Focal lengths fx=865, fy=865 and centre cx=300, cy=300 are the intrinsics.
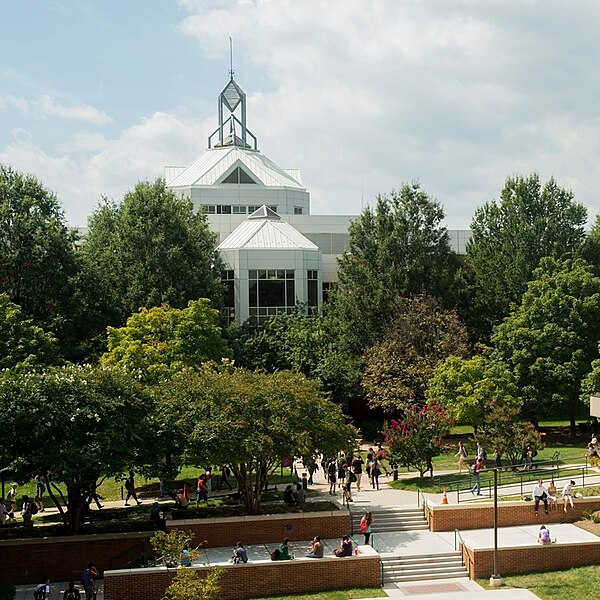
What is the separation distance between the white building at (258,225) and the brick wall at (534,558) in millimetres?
33096

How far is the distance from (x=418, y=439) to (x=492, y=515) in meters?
5.47

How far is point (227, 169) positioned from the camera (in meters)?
75.0

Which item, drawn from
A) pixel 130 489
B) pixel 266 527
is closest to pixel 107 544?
pixel 130 489

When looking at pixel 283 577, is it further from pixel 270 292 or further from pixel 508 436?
pixel 270 292

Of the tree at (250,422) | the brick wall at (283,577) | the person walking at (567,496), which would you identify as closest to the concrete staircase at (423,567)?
the brick wall at (283,577)

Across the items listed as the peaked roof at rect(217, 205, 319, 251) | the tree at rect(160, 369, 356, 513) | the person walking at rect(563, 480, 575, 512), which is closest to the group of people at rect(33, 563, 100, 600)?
the tree at rect(160, 369, 356, 513)

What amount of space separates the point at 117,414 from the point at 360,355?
24.6m

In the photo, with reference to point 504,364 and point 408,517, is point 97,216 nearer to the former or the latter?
point 504,364

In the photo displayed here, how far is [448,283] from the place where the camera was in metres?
53.4

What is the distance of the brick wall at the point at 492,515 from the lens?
3105 cm

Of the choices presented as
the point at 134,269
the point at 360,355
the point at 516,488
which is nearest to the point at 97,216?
the point at 134,269

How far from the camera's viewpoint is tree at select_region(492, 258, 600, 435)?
45.2 meters

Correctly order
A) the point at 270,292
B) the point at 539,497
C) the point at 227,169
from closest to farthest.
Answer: the point at 539,497 → the point at 270,292 → the point at 227,169

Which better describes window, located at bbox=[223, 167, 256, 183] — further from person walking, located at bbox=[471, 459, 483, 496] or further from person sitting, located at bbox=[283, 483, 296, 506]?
person sitting, located at bbox=[283, 483, 296, 506]
